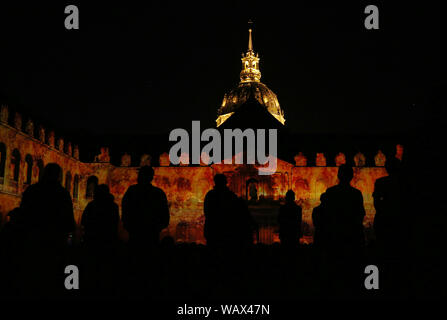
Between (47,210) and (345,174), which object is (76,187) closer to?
(47,210)

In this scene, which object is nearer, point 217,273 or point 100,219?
point 217,273

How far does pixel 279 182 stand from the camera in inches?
1335

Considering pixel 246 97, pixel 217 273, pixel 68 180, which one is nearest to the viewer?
pixel 217 273

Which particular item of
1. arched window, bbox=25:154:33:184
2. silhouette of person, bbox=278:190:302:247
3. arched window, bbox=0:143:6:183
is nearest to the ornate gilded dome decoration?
arched window, bbox=25:154:33:184

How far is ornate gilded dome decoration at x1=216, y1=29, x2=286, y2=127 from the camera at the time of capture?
2058 inches

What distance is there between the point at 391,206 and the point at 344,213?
82cm

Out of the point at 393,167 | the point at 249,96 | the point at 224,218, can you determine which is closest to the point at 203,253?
the point at 224,218

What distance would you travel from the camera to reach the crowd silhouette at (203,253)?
6.92m

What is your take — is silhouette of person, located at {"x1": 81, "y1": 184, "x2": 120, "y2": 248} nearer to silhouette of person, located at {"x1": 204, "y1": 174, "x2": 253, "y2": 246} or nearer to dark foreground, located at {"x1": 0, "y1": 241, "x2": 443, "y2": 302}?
dark foreground, located at {"x1": 0, "y1": 241, "x2": 443, "y2": 302}

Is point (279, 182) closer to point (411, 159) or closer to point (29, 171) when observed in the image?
point (29, 171)

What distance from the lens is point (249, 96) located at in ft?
166

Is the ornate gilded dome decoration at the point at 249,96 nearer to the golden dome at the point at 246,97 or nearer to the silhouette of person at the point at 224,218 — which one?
the golden dome at the point at 246,97

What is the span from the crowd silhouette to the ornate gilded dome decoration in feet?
142
